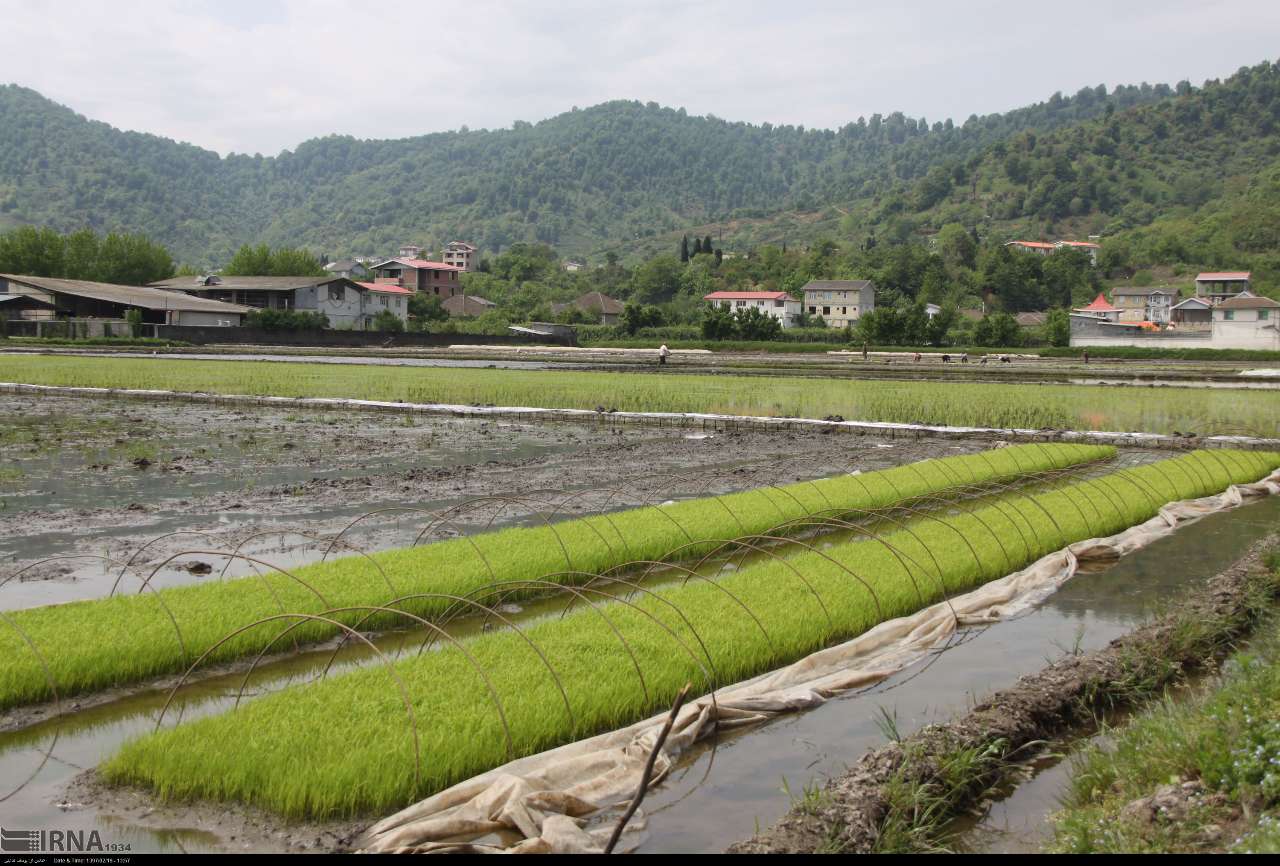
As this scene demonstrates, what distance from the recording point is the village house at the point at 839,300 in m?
93.6

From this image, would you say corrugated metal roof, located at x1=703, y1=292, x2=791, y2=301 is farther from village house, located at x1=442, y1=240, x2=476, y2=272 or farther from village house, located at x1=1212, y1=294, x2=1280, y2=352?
village house, located at x1=442, y1=240, x2=476, y2=272

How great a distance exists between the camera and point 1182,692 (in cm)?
680

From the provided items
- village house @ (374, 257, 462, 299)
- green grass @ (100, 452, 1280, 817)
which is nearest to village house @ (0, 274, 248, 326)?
village house @ (374, 257, 462, 299)

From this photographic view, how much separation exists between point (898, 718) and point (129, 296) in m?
63.5

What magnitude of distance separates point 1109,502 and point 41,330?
55804 mm

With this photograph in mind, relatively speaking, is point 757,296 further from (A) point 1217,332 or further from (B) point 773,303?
(A) point 1217,332

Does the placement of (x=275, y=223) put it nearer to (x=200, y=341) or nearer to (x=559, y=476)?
(x=200, y=341)

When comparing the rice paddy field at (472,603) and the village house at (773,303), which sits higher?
the village house at (773,303)

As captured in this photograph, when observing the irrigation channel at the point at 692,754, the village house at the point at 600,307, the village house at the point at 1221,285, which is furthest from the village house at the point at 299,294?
the village house at the point at 1221,285

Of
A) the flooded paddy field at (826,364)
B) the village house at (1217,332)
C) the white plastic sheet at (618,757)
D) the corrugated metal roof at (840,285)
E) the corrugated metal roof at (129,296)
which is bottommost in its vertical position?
the white plastic sheet at (618,757)

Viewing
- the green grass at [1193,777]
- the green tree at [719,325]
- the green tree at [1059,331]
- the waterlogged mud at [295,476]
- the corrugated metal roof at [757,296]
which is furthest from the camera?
the corrugated metal roof at [757,296]

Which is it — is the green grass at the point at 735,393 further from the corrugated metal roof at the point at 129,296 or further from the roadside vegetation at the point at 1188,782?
the corrugated metal roof at the point at 129,296

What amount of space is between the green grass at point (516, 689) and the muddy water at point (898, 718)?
2.22 ft

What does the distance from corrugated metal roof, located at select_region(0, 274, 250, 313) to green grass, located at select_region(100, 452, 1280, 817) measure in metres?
58.3
